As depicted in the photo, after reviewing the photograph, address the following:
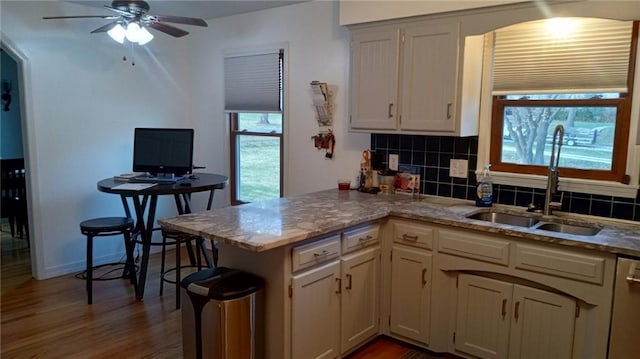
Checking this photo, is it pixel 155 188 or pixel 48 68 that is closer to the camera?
pixel 155 188

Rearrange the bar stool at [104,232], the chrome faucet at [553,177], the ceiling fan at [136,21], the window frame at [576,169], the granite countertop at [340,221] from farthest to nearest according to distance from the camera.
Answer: the bar stool at [104,232]
the ceiling fan at [136,21]
the chrome faucet at [553,177]
the window frame at [576,169]
the granite countertop at [340,221]

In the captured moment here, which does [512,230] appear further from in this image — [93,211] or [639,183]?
[93,211]

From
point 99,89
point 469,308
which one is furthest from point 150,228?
point 469,308

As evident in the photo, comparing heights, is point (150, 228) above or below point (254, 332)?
above

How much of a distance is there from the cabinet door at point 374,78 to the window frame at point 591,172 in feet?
1.94

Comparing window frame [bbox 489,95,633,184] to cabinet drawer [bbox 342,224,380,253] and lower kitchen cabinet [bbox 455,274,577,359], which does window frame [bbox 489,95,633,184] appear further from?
cabinet drawer [bbox 342,224,380,253]

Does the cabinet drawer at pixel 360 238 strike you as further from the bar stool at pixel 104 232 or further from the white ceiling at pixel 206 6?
the white ceiling at pixel 206 6

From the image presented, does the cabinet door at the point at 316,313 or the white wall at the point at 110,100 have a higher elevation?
the white wall at the point at 110,100

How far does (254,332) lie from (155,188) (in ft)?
5.23

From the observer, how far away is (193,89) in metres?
5.07

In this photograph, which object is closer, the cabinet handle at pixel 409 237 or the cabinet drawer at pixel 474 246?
the cabinet drawer at pixel 474 246

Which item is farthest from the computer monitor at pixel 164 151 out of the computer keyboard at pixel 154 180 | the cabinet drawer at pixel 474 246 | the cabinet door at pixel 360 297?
the cabinet drawer at pixel 474 246

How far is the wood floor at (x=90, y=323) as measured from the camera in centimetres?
294

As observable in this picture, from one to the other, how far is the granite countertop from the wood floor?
89cm
